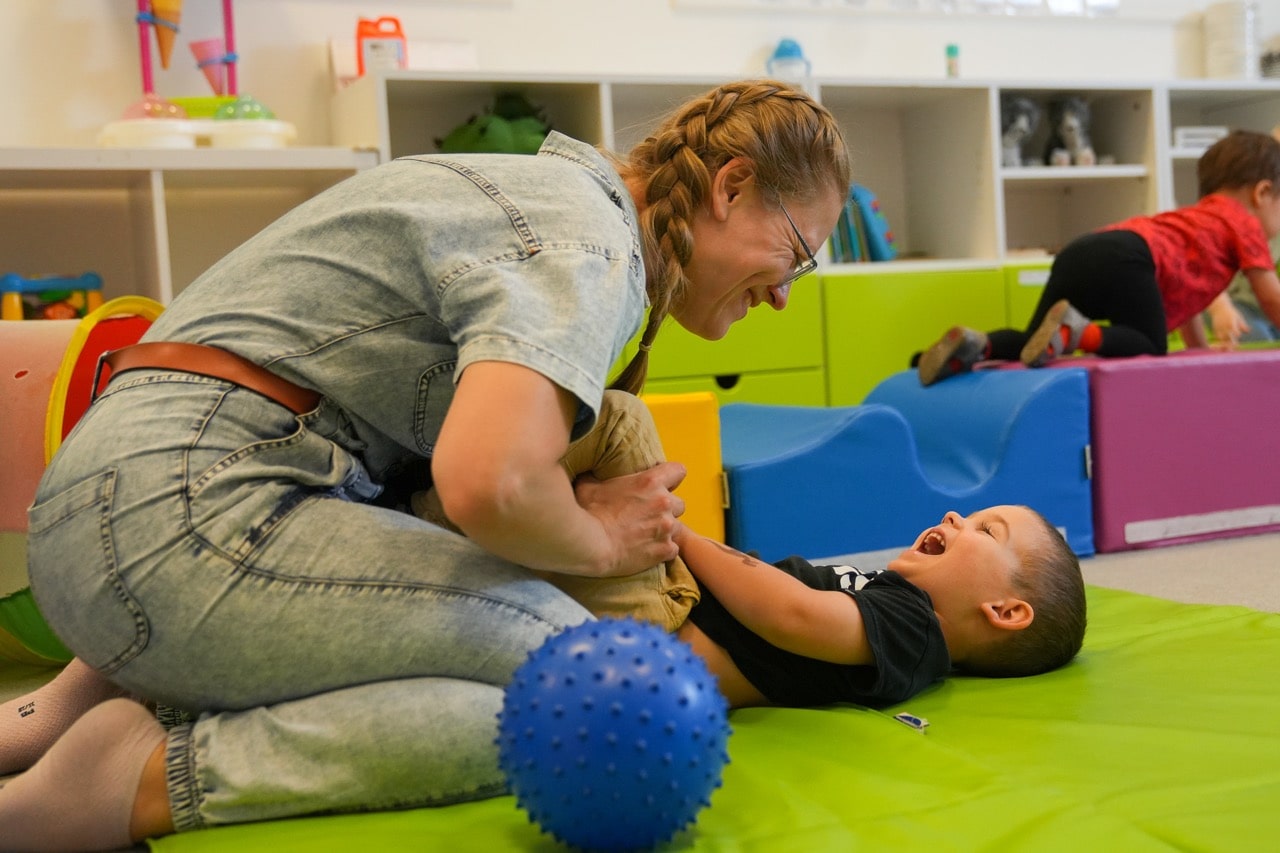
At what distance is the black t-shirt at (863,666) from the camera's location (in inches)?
51.3

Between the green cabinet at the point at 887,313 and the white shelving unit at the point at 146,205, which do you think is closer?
the white shelving unit at the point at 146,205

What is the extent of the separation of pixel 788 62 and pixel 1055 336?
1356mm

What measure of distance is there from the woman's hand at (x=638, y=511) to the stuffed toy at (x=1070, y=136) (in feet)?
10.4

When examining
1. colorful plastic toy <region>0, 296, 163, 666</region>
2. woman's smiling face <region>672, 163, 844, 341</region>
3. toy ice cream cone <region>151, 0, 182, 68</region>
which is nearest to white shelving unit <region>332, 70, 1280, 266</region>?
toy ice cream cone <region>151, 0, 182, 68</region>

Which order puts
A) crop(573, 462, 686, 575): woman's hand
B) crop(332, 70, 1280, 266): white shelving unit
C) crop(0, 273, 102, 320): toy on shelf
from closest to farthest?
1. crop(573, 462, 686, 575): woman's hand
2. crop(0, 273, 102, 320): toy on shelf
3. crop(332, 70, 1280, 266): white shelving unit

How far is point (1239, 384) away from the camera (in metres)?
2.63

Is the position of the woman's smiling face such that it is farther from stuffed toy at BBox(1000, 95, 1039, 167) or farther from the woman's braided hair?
stuffed toy at BBox(1000, 95, 1039, 167)

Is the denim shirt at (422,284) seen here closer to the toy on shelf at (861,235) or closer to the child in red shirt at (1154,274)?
the child in red shirt at (1154,274)

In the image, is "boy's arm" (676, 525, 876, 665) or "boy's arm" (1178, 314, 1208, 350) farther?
"boy's arm" (1178, 314, 1208, 350)

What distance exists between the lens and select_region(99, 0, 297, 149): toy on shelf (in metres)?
2.89

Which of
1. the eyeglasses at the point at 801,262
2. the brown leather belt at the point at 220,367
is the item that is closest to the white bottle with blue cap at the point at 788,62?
the eyeglasses at the point at 801,262

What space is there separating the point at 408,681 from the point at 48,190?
8.73ft

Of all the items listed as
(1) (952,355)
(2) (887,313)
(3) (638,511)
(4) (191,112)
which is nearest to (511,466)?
(3) (638,511)

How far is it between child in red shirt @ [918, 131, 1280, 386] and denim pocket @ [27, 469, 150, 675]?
2067mm
